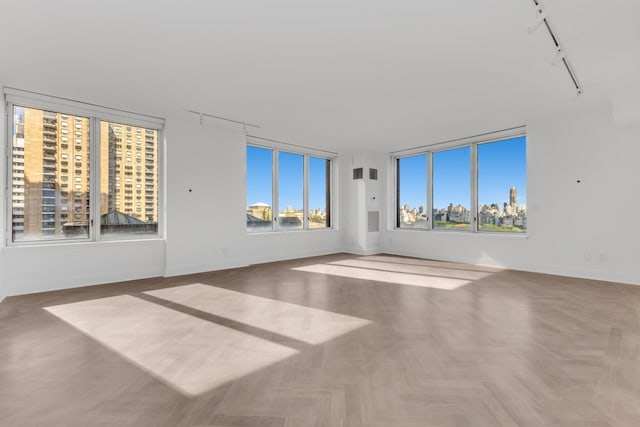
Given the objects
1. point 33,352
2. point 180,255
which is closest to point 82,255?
point 180,255

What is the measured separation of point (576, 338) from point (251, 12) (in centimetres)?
397

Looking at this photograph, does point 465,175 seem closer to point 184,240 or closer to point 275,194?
point 275,194

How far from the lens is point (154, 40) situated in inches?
119

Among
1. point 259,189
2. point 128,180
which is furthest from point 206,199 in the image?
point 259,189

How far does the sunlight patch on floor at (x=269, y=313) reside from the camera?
2887 mm

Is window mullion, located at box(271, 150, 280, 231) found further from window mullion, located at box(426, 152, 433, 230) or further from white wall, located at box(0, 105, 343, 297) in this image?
window mullion, located at box(426, 152, 433, 230)

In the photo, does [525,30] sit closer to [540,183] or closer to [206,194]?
[540,183]

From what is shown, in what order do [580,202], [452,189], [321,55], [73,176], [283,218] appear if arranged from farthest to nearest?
[283,218]
[452,189]
[580,202]
[73,176]
[321,55]

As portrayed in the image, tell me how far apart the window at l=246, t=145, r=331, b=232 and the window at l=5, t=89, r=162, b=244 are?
2.30 m

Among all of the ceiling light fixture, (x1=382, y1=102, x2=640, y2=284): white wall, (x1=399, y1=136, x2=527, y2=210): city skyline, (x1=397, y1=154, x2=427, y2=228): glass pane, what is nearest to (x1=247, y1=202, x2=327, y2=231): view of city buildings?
(x1=397, y1=154, x2=427, y2=228): glass pane

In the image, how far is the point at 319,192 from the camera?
841 centimetres

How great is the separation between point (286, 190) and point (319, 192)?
1123 millimetres

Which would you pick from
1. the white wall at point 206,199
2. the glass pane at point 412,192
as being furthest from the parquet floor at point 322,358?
the glass pane at point 412,192

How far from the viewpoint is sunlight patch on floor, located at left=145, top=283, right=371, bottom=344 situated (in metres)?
2.89
